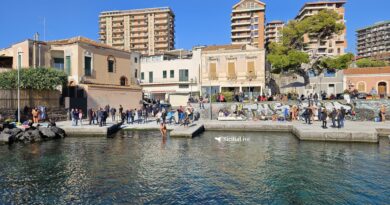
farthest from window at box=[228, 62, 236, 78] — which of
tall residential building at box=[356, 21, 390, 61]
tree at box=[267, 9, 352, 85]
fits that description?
tall residential building at box=[356, 21, 390, 61]

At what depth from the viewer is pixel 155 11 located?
109125mm

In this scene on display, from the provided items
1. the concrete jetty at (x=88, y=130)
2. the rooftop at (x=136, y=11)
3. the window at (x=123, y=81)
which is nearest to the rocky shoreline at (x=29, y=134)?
the concrete jetty at (x=88, y=130)

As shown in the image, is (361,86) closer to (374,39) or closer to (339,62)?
(339,62)

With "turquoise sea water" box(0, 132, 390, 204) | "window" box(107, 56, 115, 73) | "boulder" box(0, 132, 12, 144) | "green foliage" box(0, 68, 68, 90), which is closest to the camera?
"turquoise sea water" box(0, 132, 390, 204)

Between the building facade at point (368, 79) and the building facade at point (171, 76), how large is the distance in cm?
2285

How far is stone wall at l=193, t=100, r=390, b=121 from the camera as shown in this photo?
31438 mm

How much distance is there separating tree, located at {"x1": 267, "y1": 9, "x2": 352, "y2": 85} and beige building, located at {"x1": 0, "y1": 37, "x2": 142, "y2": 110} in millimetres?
18919

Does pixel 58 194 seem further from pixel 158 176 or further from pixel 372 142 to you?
pixel 372 142

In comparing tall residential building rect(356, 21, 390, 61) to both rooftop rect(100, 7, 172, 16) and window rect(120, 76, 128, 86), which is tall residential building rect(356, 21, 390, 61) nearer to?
rooftop rect(100, 7, 172, 16)

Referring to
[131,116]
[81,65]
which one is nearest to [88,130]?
[131,116]

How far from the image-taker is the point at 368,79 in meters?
45.4

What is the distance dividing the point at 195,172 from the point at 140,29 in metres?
102

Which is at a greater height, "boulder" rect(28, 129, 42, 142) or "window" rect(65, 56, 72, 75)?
"window" rect(65, 56, 72, 75)

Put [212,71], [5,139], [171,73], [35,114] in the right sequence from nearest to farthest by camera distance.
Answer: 1. [5,139]
2. [35,114]
3. [212,71]
4. [171,73]
